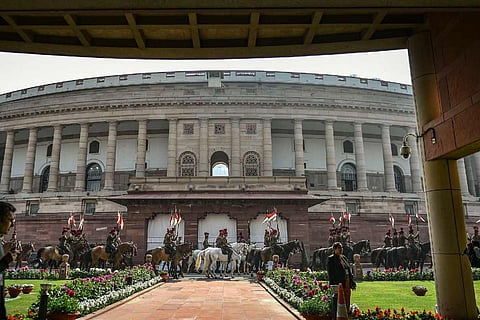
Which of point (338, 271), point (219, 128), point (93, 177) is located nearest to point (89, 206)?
point (93, 177)

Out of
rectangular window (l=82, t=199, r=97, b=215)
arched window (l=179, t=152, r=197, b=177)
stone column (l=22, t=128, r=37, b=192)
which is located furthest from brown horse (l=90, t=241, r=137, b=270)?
stone column (l=22, t=128, r=37, b=192)

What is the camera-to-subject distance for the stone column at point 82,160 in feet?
137

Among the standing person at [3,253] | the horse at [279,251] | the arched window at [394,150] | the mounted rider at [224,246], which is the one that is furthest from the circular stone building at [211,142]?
the standing person at [3,253]

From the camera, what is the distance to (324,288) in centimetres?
1072

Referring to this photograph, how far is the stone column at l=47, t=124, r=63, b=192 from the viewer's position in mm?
42750

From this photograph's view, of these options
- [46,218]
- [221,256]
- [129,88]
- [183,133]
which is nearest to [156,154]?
[183,133]

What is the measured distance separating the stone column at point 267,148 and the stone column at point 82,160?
66.7ft

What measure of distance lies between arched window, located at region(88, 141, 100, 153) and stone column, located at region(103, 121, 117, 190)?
14.9 ft

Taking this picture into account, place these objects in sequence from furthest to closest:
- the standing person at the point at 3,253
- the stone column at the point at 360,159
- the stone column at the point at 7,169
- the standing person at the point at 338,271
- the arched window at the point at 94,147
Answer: the arched window at the point at 94,147, the stone column at the point at 7,169, the stone column at the point at 360,159, the standing person at the point at 338,271, the standing person at the point at 3,253

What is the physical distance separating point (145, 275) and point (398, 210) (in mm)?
31222

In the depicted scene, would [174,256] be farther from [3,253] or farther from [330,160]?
[330,160]

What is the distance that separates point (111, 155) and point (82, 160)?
3592 mm

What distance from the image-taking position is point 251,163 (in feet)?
138

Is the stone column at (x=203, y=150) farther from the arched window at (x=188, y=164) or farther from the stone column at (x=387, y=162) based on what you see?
the stone column at (x=387, y=162)
